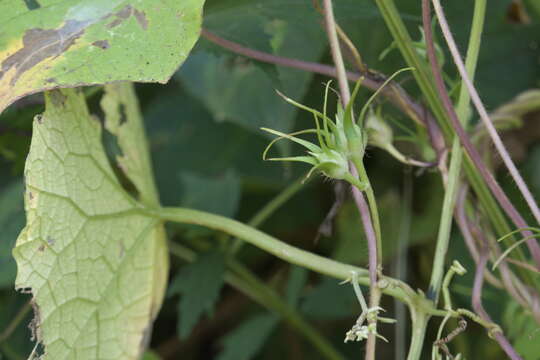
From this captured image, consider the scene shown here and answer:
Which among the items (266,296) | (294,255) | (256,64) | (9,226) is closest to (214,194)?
(266,296)

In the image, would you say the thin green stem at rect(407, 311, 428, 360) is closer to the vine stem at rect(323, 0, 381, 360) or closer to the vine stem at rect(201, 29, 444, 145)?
the vine stem at rect(323, 0, 381, 360)

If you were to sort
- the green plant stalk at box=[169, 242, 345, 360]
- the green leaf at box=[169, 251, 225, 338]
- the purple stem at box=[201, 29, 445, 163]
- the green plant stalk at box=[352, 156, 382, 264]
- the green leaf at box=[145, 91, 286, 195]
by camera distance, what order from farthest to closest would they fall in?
the green leaf at box=[145, 91, 286, 195], the green plant stalk at box=[169, 242, 345, 360], the green leaf at box=[169, 251, 225, 338], the purple stem at box=[201, 29, 445, 163], the green plant stalk at box=[352, 156, 382, 264]

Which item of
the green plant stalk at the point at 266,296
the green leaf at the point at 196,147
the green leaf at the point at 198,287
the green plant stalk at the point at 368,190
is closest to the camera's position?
the green plant stalk at the point at 368,190

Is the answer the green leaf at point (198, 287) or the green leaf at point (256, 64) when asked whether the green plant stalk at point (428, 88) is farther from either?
the green leaf at point (198, 287)

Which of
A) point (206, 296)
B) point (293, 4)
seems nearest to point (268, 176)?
point (206, 296)

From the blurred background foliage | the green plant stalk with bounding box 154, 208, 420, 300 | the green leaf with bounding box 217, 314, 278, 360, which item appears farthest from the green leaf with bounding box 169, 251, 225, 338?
the green plant stalk with bounding box 154, 208, 420, 300

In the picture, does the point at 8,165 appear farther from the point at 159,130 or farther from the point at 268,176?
the point at 268,176

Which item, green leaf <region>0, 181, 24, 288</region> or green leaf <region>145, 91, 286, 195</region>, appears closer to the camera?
green leaf <region>0, 181, 24, 288</region>

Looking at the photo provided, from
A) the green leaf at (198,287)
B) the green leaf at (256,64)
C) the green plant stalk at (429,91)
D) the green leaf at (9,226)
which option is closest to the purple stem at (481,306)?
the green plant stalk at (429,91)
